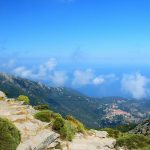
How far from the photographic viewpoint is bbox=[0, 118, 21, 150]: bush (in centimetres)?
2166

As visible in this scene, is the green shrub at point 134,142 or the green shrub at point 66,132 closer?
the green shrub at point 66,132

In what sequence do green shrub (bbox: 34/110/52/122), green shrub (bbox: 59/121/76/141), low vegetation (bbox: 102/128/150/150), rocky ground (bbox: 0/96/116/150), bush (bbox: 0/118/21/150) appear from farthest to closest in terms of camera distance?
1. green shrub (bbox: 34/110/52/122)
2. low vegetation (bbox: 102/128/150/150)
3. green shrub (bbox: 59/121/76/141)
4. rocky ground (bbox: 0/96/116/150)
5. bush (bbox: 0/118/21/150)

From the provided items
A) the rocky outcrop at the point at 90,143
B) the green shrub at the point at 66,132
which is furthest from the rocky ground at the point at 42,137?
the green shrub at the point at 66,132

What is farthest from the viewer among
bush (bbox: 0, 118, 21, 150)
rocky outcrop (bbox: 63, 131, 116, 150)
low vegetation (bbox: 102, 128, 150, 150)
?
low vegetation (bbox: 102, 128, 150, 150)

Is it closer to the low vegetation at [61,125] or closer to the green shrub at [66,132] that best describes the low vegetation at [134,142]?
the low vegetation at [61,125]

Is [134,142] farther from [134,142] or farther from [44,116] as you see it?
[44,116]

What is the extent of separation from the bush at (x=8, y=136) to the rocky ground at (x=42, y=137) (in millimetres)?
529

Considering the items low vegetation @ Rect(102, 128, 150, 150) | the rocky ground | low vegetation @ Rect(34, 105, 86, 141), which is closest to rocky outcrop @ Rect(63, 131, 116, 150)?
the rocky ground

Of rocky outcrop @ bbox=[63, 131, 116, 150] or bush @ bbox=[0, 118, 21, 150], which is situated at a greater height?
rocky outcrop @ bbox=[63, 131, 116, 150]

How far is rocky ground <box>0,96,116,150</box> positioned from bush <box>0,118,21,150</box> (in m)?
0.53

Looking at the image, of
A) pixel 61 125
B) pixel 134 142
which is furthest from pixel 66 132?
pixel 134 142

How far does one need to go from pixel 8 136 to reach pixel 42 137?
149 inches

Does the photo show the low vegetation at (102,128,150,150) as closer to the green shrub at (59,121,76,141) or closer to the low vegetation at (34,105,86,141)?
the low vegetation at (34,105,86,141)

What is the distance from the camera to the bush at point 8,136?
71.1 feet
